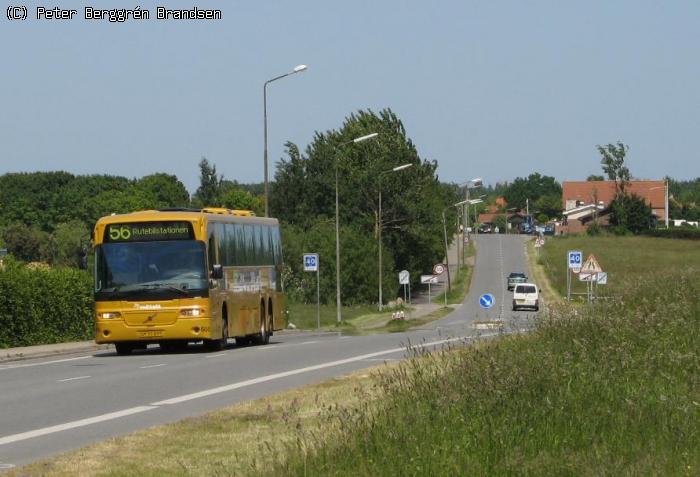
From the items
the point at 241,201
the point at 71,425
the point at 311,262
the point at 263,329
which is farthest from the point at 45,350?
the point at 241,201

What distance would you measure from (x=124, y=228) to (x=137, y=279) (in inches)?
48.2

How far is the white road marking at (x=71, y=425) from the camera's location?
13.8 metres

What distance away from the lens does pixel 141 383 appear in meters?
21.4

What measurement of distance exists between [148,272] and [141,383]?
906 centimetres

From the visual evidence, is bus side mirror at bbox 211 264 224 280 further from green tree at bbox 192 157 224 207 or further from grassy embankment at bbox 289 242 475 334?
green tree at bbox 192 157 224 207

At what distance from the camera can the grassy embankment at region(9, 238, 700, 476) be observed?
880 cm

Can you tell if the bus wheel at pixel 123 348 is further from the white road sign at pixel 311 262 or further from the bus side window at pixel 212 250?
the white road sign at pixel 311 262

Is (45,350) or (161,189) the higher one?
(161,189)

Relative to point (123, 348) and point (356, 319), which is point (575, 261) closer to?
point (356, 319)

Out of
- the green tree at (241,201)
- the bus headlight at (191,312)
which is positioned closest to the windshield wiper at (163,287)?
the bus headlight at (191,312)

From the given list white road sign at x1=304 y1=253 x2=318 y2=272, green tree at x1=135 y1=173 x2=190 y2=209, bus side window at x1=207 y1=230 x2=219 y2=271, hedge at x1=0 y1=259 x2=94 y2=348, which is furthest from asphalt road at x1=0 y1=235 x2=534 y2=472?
green tree at x1=135 y1=173 x2=190 y2=209

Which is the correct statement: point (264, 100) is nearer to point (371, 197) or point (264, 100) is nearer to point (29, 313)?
→ point (29, 313)

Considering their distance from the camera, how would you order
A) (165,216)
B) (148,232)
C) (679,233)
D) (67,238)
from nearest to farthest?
1. (148,232)
2. (165,216)
3. (67,238)
4. (679,233)

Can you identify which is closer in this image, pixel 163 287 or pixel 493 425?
pixel 493 425
